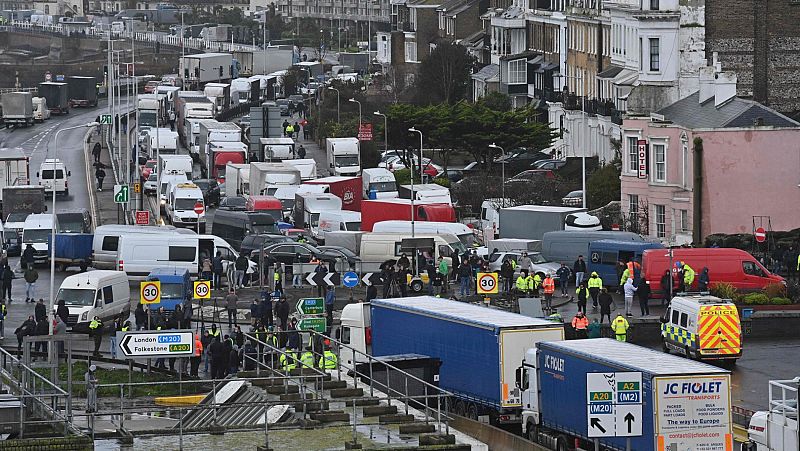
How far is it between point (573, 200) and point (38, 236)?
22172mm

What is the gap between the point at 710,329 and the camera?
46.7m

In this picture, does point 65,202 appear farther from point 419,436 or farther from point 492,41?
point 419,436

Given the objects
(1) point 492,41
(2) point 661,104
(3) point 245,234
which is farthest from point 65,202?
(1) point 492,41

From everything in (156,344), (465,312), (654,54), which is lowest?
(156,344)

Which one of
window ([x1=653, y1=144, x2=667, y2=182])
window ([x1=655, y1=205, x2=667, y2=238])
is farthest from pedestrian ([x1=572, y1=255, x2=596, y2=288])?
window ([x1=653, y1=144, x2=667, y2=182])

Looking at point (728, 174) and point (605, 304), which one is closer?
point (605, 304)

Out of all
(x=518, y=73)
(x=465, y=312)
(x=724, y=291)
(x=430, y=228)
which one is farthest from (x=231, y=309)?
(x=518, y=73)

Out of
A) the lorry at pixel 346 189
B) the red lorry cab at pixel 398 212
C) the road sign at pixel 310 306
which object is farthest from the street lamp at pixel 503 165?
the road sign at pixel 310 306

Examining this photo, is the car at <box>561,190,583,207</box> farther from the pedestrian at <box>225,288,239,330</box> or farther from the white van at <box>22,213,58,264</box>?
the pedestrian at <box>225,288,239,330</box>

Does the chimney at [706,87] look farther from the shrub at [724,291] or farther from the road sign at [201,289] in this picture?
the road sign at [201,289]

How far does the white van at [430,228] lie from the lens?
227 feet

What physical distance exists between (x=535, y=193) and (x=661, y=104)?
7049 mm

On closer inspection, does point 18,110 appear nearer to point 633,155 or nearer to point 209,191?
point 209,191

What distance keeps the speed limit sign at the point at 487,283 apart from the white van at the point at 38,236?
2132 cm
